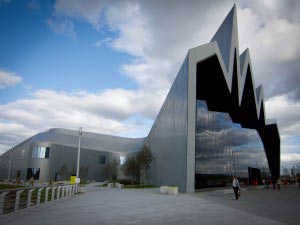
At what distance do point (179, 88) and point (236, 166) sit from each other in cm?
1684

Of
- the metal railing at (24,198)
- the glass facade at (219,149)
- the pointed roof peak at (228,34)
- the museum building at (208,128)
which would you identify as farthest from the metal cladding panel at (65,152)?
the pointed roof peak at (228,34)

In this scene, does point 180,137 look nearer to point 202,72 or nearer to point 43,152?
point 202,72

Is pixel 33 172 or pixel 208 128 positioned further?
pixel 33 172

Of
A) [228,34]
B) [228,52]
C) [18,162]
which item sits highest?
[228,34]

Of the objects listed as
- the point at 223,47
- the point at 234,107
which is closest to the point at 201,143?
the point at 223,47

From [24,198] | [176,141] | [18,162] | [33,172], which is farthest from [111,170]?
[24,198]

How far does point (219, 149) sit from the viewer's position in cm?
3148

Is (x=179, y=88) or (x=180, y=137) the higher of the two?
(x=179, y=88)

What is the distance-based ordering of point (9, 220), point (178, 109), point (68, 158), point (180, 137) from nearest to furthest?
1. point (9, 220)
2. point (180, 137)
3. point (178, 109)
4. point (68, 158)

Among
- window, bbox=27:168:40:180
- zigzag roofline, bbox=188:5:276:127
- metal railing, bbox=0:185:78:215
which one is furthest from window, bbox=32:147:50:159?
zigzag roofline, bbox=188:5:276:127

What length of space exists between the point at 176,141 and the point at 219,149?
663 cm

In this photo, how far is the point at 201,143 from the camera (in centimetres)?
2625

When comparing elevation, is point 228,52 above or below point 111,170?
above

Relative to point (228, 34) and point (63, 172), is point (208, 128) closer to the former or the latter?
point (228, 34)
